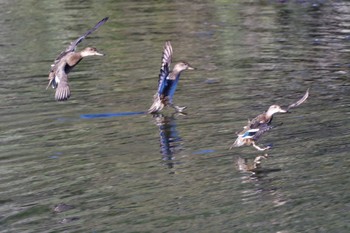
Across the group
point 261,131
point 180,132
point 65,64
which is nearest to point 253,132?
point 261,131

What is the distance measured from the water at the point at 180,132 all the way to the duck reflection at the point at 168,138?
0.08 ft

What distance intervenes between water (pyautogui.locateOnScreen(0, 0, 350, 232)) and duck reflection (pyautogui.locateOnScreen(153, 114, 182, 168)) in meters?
0.03

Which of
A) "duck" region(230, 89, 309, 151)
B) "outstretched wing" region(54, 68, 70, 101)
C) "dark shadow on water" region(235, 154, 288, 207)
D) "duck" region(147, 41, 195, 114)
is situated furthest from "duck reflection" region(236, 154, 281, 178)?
"outstretched wing" region(54, 68, 70, 101)

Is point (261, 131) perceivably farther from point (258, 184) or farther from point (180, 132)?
point (180, 132)

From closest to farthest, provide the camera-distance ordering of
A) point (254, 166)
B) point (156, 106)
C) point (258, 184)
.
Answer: point (258, 184) < point (254, 166) < point (156, 106)

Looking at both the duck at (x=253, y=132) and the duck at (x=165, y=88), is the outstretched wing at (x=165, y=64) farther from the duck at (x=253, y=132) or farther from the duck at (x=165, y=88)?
the duck at (x=253, y=132)

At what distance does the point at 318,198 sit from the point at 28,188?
3309 mm

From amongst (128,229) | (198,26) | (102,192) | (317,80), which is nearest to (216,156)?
(102,192)

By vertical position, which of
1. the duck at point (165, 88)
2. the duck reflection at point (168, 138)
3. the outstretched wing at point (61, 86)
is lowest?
the duck reflection at point (168, 138)

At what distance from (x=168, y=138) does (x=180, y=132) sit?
0.33 m

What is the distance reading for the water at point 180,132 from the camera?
10961mm

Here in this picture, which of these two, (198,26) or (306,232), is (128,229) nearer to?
(306,232)

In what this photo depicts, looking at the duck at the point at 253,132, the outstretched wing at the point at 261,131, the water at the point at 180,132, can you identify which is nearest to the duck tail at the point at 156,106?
the water at the point at 180,132

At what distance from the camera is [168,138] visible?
13953 mm
